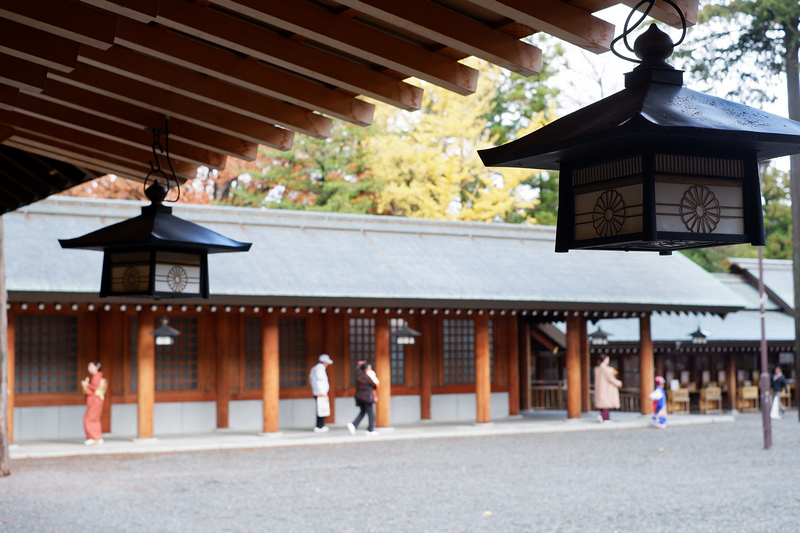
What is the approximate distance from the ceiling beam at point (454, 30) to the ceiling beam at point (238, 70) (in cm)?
90

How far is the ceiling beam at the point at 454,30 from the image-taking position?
312cm

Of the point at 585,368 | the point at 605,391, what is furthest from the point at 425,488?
the point at 585,368

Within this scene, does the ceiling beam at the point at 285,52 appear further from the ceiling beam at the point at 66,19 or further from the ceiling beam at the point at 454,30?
the ceiling beam at the point at 454,30

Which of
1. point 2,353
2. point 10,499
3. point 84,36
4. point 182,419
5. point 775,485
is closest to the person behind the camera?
point 84,36

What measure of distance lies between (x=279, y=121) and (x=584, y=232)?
77.7 inches

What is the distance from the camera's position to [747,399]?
25875 millimetres

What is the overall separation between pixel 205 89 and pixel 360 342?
15.9 m

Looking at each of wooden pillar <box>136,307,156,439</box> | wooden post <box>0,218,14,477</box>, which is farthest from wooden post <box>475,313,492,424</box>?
wooden post <box>0,218,14,477</box>

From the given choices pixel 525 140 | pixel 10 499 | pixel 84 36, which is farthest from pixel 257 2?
pixel 10 499

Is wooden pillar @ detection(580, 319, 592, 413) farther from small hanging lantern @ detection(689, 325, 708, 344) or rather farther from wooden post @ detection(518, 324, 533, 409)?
small hanging lantern @ detection(689, 325, 708, 344)

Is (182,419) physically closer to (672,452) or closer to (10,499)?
(10,499)

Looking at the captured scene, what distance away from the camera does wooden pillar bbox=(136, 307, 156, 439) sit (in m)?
15.9

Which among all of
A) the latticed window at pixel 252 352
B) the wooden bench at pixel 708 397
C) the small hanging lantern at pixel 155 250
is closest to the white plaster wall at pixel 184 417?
the latticed window at pixel 252 352

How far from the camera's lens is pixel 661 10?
2994 millimetres
